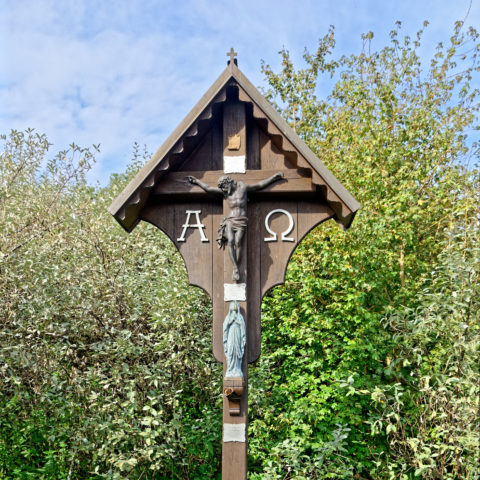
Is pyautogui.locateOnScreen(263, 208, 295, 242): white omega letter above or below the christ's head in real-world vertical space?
below

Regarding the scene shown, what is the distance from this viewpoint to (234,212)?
3.67 metres

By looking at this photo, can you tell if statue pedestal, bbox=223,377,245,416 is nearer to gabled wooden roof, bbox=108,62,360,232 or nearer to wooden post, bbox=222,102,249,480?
wooden post, bbox=222,102,249,480

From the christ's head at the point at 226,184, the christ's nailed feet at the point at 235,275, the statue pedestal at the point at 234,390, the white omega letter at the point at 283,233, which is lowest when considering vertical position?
the statue pedestal at the point at 234,390

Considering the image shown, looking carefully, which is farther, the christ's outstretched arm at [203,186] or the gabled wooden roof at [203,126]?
the christ's outstretched arm at [203,186]

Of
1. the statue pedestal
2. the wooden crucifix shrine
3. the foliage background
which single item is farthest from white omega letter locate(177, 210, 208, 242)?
the foliage background

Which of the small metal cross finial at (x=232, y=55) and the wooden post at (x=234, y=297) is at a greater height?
the small metal cross finial at (x=232, y=55)

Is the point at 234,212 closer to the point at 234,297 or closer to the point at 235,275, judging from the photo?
the point at 235,275

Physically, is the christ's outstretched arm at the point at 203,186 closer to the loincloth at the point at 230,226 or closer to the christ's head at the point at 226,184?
the christ's head at the point at 226,184

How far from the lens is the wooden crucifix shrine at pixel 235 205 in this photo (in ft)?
11.6

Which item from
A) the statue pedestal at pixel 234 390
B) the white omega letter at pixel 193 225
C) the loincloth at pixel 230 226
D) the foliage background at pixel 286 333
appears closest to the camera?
the statue pedestal at pixel 234 390

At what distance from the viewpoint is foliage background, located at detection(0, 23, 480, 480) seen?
5504mm

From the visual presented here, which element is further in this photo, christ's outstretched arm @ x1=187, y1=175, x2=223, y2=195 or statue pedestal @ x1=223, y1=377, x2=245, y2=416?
christ's outstretched arm @ x1=187, y1=175, x2=223, y2=195

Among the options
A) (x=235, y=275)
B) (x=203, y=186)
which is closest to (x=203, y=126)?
(x=203, y=186)

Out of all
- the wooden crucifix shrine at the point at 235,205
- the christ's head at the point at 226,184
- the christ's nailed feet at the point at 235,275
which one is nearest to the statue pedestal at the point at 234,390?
the wooden crucifix shrine at the point at 235,205
